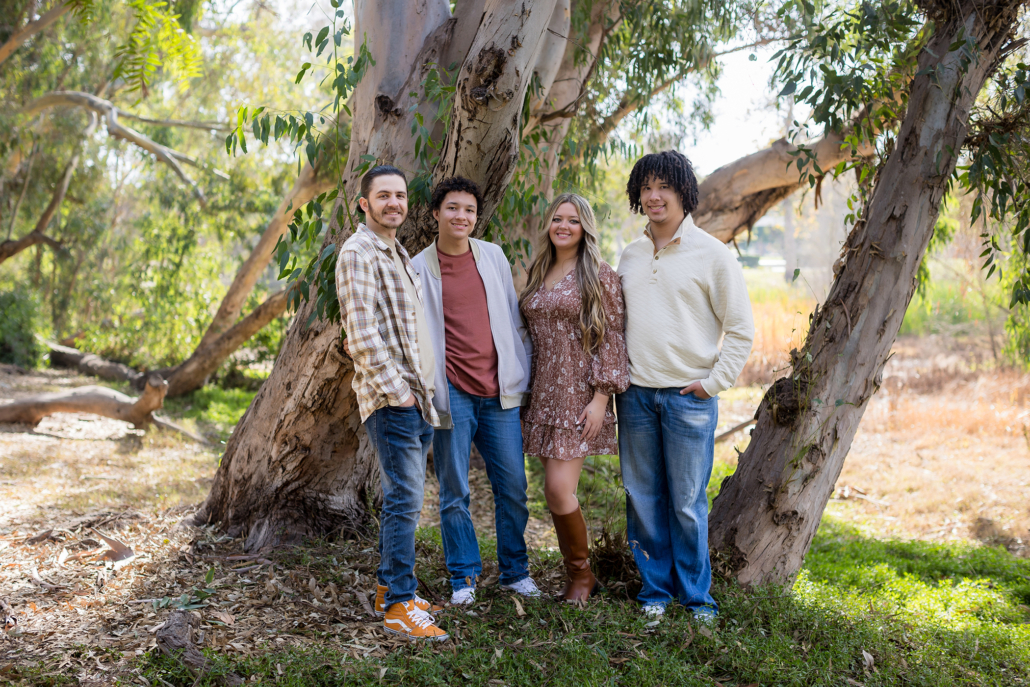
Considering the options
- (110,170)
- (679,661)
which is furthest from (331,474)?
(110,170)

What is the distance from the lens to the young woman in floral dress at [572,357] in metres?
3.07

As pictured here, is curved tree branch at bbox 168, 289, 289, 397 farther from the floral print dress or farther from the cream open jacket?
the floral print dress

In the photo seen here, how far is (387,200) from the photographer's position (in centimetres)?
294

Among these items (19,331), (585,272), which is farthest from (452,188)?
(19,331)

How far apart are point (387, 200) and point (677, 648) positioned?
6.82ft

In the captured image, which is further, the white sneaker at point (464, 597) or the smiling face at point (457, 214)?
the white sneaker at point (464, 597)

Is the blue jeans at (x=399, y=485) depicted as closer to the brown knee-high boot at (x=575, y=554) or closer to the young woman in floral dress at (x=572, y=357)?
the young woman in floral dress at (x=572, y=357)

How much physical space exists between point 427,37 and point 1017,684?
12.8ft

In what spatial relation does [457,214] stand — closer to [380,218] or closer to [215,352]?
[380,218]

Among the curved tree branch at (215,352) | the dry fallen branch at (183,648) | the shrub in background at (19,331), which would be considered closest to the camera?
the dry fallen branch at (183,648)

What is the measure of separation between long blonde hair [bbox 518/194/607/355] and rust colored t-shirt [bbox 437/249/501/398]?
0.22 m

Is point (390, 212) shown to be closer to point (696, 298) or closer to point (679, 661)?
point (696, 298)

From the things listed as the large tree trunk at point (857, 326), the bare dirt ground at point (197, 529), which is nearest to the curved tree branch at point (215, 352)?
the bare dirt ground at point (197, 529)

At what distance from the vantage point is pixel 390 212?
2.96 metres
